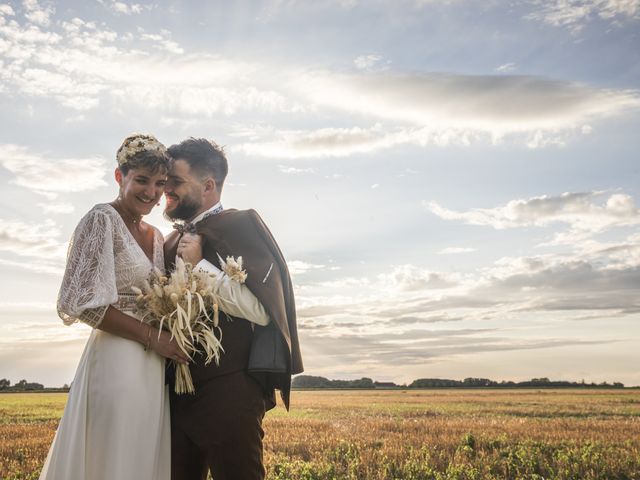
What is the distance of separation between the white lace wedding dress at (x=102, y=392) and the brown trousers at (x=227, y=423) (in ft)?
0.80

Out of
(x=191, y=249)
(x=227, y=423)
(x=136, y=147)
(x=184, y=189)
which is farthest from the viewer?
(x=184, y=189)

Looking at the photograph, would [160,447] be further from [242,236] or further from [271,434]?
[271,434]

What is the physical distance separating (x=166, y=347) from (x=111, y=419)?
1.99ft

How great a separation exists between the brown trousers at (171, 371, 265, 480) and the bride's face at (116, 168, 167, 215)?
136 cm

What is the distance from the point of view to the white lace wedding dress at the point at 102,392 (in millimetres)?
4078

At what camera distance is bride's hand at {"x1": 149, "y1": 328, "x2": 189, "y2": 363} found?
4133 millimetres

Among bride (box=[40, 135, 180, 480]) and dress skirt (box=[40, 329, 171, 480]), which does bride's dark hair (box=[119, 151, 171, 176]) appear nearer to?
bride (box=[40, 135, 180, 480])

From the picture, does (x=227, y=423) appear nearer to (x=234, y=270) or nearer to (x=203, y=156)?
(x=234, y=270)

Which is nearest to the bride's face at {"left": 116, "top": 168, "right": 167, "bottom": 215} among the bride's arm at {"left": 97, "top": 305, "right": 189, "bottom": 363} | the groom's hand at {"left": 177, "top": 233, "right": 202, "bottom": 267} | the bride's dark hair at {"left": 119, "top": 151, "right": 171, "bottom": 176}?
the bride's dark hair at {"left": 119, "top": 151, "right": 171, "bottom": 176}

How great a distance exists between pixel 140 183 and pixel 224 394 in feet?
5.31

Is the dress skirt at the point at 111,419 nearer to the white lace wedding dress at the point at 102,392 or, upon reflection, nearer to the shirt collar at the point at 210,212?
the white lace wedding dress at the point at 102,392

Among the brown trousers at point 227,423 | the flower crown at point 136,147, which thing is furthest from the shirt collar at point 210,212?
the brown trousers at point 227,423

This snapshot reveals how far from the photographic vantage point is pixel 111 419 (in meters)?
4.12

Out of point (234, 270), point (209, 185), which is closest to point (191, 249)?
point (234, 270)
